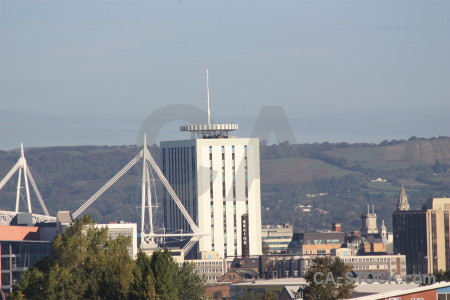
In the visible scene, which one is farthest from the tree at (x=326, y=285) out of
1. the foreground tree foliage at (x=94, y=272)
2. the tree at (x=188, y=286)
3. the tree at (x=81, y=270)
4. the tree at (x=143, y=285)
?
the tree at (x=143, y=285)

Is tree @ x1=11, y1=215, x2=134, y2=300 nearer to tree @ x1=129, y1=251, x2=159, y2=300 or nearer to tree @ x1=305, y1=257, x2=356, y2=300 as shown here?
tree @ x1=129, y1=251, x2=159, y2=300

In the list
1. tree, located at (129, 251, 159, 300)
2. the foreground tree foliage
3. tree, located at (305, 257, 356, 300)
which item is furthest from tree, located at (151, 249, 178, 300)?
tree, located at (305, 257, 356, 300)

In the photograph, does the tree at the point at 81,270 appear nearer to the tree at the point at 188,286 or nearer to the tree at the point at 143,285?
the tree at the point at 143,285

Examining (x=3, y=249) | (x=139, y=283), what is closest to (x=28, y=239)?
(x=3, y=249)

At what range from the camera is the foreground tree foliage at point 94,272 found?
95.6m

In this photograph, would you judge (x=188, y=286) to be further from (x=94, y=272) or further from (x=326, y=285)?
(x=94, y=272)

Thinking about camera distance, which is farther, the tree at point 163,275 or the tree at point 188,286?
the tree at point 188,286

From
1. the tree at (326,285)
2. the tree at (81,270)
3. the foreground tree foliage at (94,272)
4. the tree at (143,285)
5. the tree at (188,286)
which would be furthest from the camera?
the tree at (188,286)

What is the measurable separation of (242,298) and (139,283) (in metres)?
89.4

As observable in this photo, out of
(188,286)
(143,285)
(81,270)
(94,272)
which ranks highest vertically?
(81,270)

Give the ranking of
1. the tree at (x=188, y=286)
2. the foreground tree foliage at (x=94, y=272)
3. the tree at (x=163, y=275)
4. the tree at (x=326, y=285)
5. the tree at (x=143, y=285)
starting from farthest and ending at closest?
the tree at (x=188, y=286) → the tree at (x=326, y=285) → the foreground tree foliage at (x=94, y=272) → the tree at (x=163, y=275) → the tree at (x=143, y=285)

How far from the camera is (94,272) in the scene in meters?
102

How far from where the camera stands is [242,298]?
7215 inches

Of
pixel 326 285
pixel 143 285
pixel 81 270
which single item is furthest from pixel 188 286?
pixel 143 285
